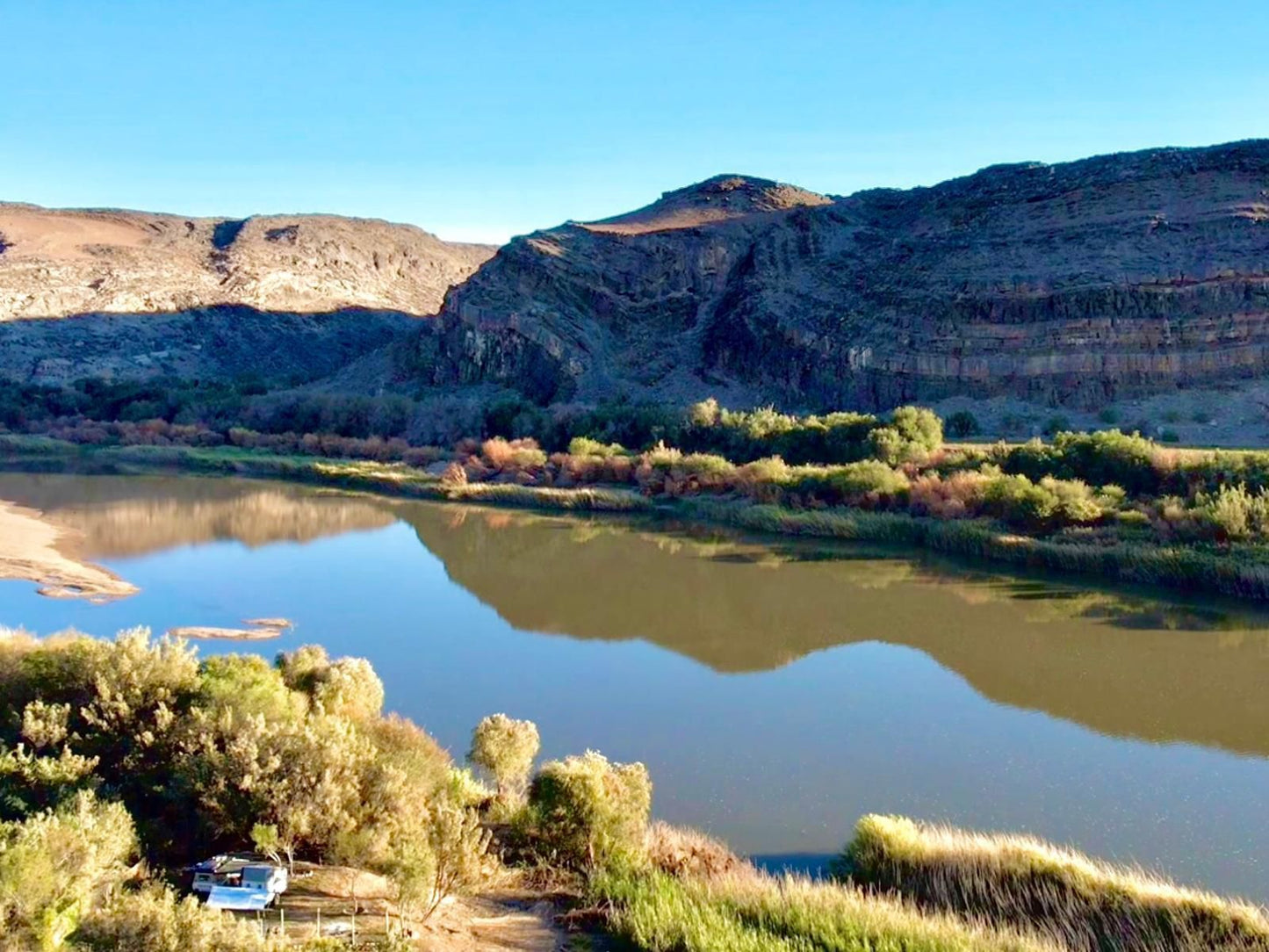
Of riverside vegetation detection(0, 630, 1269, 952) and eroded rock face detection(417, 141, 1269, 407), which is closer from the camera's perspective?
riverside vegetation detection(0, 630, 1269, 952)

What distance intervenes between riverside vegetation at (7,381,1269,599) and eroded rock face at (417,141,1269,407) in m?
5.93

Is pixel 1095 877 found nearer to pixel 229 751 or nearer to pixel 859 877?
pixel 859 877

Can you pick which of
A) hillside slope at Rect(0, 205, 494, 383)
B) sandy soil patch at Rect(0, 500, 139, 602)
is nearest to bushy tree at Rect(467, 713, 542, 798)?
sandy soil patch at Rect(0, 500, 139, 602)

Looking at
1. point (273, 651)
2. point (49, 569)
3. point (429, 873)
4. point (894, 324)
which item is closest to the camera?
point (429, 873)

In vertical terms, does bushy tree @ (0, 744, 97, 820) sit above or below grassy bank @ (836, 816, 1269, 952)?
above

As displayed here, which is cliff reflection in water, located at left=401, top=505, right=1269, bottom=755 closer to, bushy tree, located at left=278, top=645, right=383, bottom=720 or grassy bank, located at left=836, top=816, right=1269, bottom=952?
grassy bank, located at left=836, top=816, right=1269, bottom=952

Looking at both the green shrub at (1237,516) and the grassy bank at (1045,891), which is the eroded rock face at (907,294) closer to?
the green shrub at (1237,516)

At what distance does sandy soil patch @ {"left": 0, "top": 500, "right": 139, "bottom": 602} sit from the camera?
703 inches

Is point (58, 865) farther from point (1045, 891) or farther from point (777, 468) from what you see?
point (777, 468)

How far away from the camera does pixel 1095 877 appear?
6.56 m

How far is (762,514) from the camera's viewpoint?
2434cm

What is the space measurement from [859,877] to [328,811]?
131 inches

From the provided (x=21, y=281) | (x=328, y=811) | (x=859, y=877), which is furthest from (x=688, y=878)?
(x=21, y=281)

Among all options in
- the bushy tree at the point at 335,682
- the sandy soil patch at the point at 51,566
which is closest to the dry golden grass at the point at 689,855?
the bushy tree at the point at 335,682
